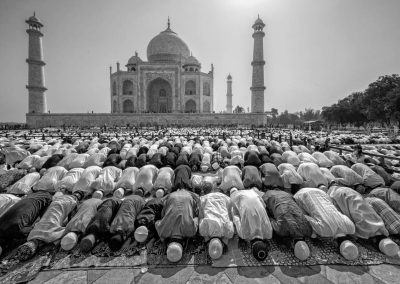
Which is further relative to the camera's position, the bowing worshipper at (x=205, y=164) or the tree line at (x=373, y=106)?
the tree line at (x=373, y=106)

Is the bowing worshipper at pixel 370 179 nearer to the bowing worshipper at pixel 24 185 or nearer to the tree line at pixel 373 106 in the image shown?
the bowing worshipper at pixel 24 185

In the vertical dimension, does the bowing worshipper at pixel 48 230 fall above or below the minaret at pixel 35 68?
below

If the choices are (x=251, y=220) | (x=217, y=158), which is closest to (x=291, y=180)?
(x=251, y=220)

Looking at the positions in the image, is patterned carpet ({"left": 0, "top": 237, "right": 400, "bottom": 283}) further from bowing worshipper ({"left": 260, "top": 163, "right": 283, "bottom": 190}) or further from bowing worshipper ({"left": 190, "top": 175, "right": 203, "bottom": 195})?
bowing worshipper ({"left": 190, "top": 175, "right": 203, "bottom": 195})

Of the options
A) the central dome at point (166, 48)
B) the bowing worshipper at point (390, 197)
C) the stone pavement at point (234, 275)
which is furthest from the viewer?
the central dome at point (166, 48)

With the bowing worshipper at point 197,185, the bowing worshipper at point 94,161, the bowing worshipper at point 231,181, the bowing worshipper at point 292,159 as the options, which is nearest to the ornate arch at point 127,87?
the bowing worshipper at point 94,161

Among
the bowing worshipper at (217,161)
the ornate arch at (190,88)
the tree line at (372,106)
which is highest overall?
the ornate arch at (190,88)

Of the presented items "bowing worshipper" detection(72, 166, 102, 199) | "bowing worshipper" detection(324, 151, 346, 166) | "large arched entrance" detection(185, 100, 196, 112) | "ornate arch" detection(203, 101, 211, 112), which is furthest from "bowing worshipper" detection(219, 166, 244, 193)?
"ornate arch" detection(203, 101, 211, 112)
